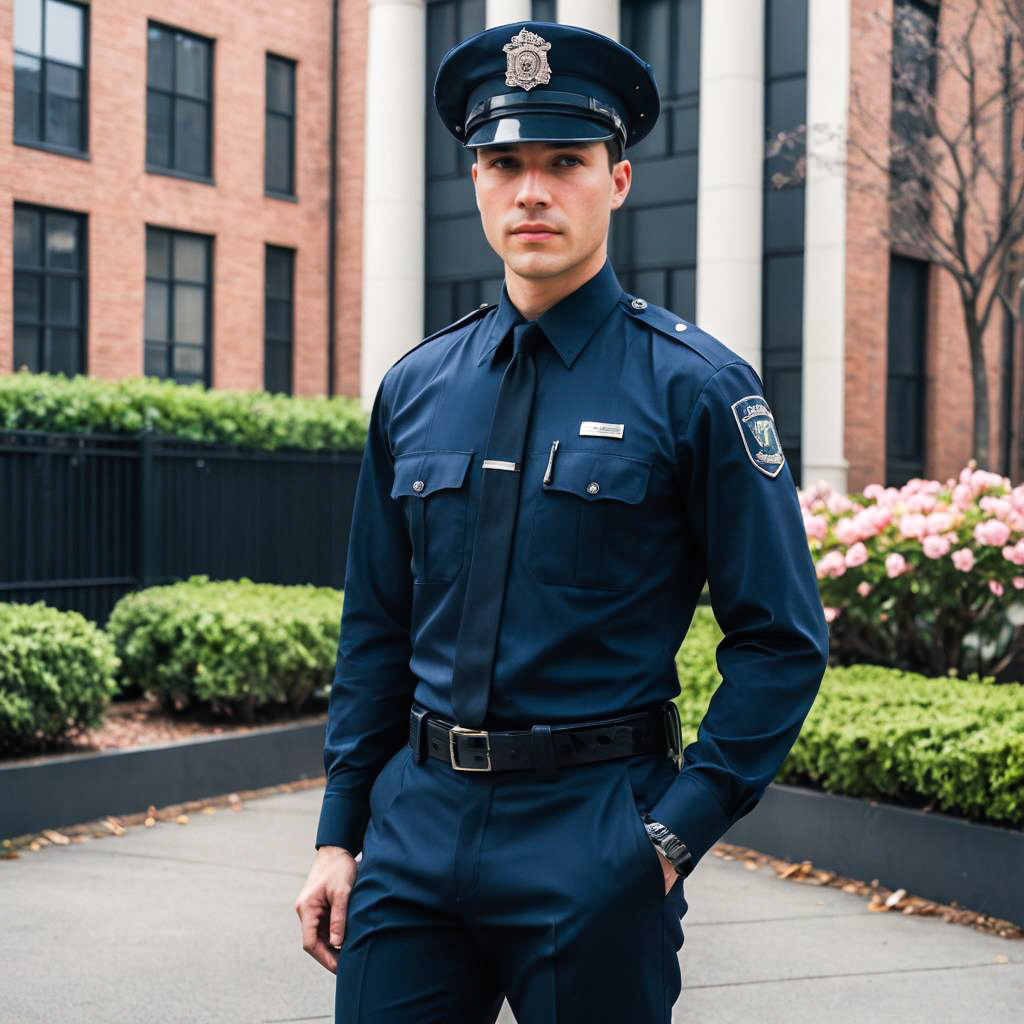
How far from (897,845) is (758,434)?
424cm

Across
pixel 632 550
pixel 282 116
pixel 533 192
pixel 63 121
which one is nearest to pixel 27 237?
pixel 63 121

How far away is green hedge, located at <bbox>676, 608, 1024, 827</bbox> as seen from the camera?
5695 millimetres

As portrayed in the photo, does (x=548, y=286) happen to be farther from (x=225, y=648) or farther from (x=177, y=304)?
(x=177, y=304)

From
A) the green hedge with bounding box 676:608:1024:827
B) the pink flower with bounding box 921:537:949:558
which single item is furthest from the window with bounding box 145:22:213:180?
the green hedge with bounding box 676:608:1024:827

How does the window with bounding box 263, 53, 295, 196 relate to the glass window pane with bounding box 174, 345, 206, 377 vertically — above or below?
above

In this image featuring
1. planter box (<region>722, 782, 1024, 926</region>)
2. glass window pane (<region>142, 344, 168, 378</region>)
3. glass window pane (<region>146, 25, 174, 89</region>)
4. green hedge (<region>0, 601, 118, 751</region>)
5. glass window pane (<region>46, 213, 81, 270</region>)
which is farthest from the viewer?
glass window pane (<region>142, 344, 168, 378</region>)

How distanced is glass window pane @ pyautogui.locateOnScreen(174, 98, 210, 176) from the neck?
1992cm

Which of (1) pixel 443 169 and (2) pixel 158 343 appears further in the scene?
(1) pixel 443 169

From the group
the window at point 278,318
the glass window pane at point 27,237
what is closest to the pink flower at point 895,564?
the glass window pane at point 27,237

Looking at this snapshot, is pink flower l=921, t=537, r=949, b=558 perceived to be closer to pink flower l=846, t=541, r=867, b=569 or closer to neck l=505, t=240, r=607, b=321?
pink flower l=846, t=541, r=867, b=569

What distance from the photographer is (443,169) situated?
926 inches

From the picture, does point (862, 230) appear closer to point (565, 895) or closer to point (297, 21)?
point (297, 21)

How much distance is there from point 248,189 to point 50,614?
15.4 m

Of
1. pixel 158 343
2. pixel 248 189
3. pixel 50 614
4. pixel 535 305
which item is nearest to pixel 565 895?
pixel 535 305
